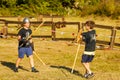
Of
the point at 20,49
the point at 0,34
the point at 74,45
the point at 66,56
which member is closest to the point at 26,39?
the point at 20,49

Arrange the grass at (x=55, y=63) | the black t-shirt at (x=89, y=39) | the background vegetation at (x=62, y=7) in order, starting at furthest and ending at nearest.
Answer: the background vegetation at (x=62, y=7) < the grass at (x=55, y=63) < the black t-shirt at (x=89, y=39)

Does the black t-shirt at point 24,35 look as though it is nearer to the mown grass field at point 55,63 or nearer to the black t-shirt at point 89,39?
the mown grass field at point 55,63

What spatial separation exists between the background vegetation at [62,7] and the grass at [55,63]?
1895 centimetres

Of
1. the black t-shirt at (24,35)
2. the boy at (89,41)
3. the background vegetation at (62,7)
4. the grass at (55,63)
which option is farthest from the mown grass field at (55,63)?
the background vegetation at (62,7)

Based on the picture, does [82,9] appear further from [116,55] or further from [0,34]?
[116,55]

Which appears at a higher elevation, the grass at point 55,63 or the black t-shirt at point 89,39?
the black t-shirt at point 89,39

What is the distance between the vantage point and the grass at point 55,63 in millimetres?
12070

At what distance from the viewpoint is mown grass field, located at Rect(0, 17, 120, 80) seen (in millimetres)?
12078

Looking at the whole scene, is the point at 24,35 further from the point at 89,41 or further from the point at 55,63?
the point at 55,63

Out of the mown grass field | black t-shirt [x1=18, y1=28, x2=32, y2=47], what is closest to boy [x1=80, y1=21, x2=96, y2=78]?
the mown grass field

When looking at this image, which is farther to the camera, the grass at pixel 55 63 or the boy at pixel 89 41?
the grass at pixel 55 63

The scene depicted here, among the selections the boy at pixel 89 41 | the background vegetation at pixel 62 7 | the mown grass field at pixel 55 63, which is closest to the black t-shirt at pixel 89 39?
the boy at pixel 89 41

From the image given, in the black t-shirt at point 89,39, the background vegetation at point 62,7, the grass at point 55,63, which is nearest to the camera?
the black t-shirt at point 89,39

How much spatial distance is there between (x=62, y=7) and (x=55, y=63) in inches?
1146
